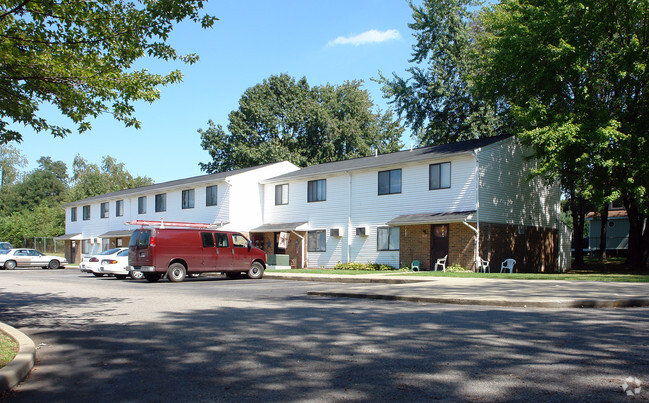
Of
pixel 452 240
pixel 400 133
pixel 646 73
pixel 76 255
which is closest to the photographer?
pixel 646 73

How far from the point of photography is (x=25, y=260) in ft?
125

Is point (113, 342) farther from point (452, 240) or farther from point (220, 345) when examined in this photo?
point (452, 240)

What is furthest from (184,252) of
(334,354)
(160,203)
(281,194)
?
(160,203)

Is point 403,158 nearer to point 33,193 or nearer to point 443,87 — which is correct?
point 443,87

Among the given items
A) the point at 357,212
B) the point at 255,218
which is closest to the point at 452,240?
the point at 357,212

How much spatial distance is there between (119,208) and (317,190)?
810 inches

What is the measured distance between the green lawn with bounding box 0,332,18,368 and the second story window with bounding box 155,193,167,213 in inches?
1312

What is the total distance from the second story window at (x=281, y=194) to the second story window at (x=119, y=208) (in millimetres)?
16069

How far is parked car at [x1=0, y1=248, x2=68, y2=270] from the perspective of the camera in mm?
37406

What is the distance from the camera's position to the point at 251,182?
36.3 m

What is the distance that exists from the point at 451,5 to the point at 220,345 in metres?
35.5

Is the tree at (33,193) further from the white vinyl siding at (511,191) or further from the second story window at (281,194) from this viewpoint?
the white vinyl siding at (511,191)

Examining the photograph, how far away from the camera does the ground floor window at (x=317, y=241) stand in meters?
32.0

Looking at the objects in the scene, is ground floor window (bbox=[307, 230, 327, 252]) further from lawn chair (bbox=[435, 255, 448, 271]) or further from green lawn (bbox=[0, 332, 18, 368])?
green lawn (bbox=[0, 332, 18, 368])
